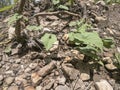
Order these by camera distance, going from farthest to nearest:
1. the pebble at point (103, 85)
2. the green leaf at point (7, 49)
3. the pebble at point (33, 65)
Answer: the green leaf at point (7, 49) < the pebble at point (33, 65) < the pebble at point (103, 85)

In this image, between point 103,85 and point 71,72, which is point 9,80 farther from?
point 103,85

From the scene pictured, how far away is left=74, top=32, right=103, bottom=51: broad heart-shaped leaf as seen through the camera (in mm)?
1636

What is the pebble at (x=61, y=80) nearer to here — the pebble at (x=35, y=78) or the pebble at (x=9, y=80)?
the pebble at (x=35, y=78)

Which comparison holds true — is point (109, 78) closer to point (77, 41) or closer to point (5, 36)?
point (77, 41)

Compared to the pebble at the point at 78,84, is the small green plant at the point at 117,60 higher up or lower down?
higher up

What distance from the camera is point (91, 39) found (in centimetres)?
168

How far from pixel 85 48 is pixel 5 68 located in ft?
2.15

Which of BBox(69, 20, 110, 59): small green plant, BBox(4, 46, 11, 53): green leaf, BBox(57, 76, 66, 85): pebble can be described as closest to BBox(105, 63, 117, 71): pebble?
BBox(69, 20, 110, 59): small green plant

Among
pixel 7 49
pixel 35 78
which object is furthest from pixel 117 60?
pixel 7 49

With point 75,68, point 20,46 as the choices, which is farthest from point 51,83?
point 20,46

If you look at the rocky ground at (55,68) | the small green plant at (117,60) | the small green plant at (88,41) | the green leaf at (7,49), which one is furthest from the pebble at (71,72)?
the green leaf at (7,49)

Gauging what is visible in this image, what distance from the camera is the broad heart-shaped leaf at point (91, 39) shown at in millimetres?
1636

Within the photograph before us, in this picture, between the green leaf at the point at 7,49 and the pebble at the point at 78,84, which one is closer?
the pebble at the point at 78,84

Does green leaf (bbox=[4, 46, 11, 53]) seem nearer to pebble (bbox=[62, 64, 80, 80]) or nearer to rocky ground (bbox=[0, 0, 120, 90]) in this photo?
rocky ground (bbox=[0, 0, 120, 90])
